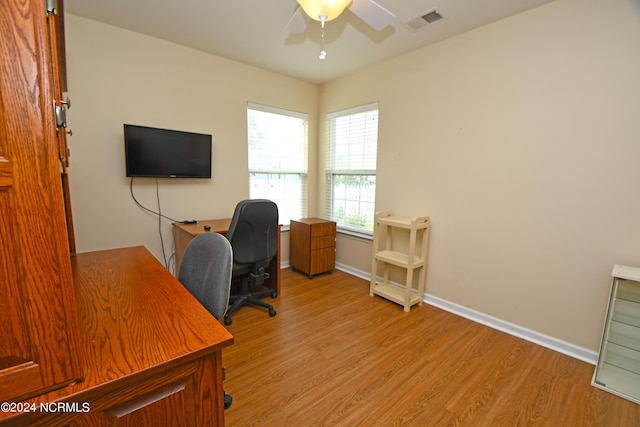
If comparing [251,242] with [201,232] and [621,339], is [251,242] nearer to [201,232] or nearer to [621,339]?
[201,232]

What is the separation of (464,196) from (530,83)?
983 millimetres

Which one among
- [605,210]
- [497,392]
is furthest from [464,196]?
[497,392]

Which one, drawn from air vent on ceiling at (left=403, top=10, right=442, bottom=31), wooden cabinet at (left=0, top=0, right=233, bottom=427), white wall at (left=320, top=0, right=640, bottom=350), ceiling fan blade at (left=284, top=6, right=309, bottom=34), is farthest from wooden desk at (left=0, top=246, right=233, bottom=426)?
air vent on ceiling at (left=403, top=10, right=442, bottom=31)

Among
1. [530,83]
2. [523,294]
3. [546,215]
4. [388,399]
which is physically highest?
[530,83]

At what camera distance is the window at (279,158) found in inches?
136

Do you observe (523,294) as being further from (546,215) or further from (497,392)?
(497,392)

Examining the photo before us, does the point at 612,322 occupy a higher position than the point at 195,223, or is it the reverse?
the point at 195,223

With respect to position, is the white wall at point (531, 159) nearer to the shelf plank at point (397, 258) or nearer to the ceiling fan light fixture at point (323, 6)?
the shelf plank at point (397, 258)

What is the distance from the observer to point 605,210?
190 cm

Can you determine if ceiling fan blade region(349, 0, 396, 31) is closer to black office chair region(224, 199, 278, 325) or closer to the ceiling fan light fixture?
the ceiling fan light fixture

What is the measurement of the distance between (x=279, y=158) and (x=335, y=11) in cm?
221

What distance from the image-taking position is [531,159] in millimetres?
2170

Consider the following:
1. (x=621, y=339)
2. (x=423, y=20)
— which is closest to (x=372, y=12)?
(x=423, y=20)

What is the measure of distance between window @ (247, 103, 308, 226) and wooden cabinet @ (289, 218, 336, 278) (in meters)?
0.36
